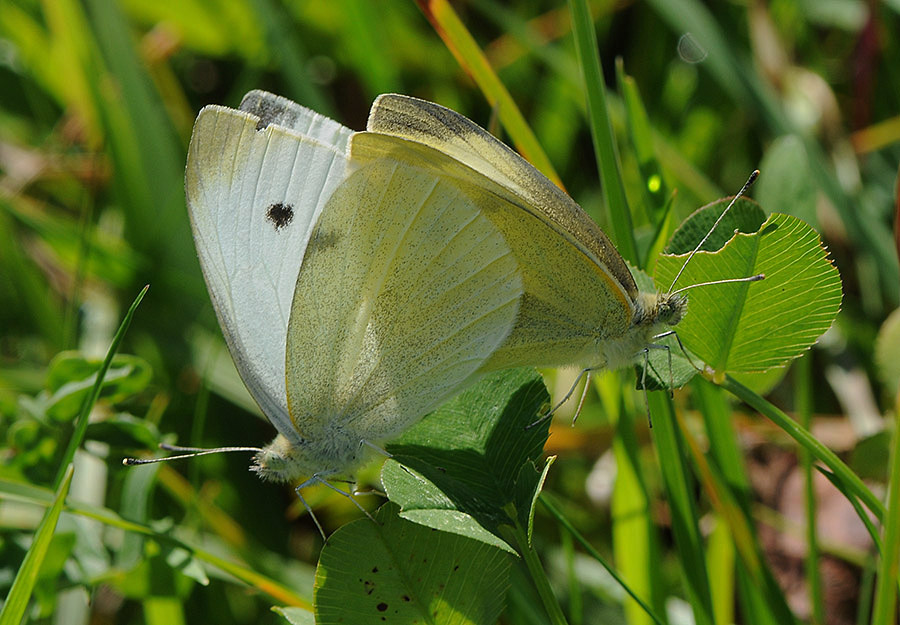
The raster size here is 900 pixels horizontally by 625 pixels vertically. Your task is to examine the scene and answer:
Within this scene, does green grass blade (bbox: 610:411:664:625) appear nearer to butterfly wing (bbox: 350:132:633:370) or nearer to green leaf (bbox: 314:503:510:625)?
butterfly wing (bbox: 350:132:633:370)

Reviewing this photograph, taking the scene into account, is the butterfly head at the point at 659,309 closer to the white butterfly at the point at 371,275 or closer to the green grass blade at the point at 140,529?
the white butterfly at the point at 371,275

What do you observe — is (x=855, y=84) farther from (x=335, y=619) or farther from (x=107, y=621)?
(x=107, y=621)

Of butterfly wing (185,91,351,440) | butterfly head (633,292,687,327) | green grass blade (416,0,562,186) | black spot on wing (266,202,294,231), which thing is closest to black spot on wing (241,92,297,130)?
butterfly wing (185,91,351,440)

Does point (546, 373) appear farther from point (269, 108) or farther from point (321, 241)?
point (269, 108)

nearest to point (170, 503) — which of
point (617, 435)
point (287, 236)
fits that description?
point (287, 236)

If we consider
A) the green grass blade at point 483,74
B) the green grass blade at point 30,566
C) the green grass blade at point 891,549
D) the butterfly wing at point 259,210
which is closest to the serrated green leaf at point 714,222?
the green grass blade at point 891,549
